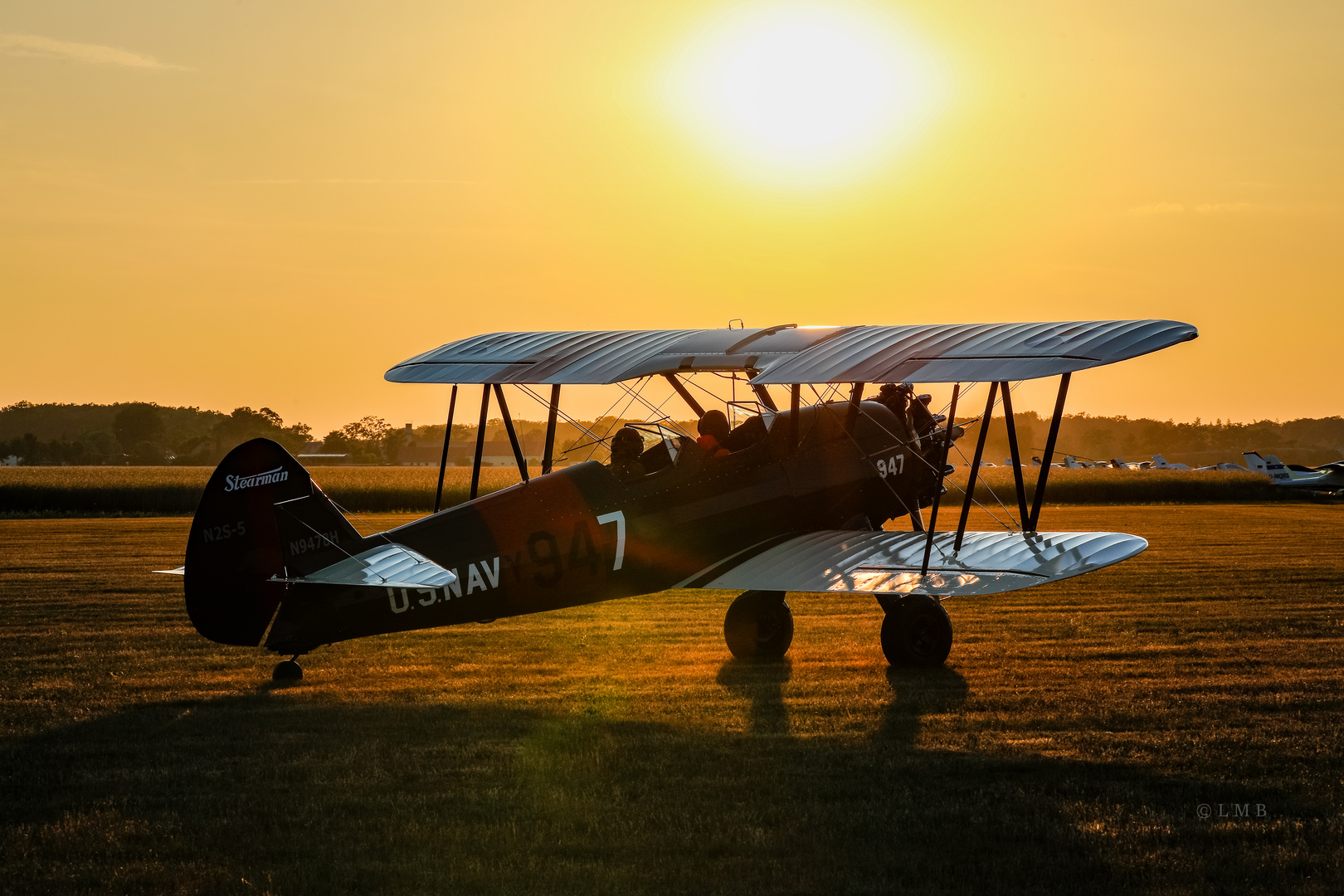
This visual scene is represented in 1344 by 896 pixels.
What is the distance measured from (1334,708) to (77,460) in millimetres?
108500

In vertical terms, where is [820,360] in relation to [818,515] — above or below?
above

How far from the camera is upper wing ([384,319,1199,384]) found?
8898 millimetres

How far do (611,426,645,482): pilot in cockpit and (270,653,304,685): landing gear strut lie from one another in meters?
2.90

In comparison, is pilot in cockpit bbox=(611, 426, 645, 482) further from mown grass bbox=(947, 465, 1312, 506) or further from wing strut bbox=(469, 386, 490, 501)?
mown grass bbox=(947, 465, 1312, 506)

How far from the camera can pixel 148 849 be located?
579 cm

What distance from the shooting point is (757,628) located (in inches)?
433

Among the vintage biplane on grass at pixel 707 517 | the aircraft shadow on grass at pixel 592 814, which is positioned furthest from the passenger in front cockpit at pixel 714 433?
the aircraft shadow on grass at pixel 592 814

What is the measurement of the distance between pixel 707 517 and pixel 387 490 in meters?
31.5

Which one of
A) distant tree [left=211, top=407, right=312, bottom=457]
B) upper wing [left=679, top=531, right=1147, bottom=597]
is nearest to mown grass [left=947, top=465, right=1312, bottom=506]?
upper wing [left=679, top=531, right=1147, bottom=597]

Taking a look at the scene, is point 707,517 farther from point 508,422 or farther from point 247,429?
point 247,429

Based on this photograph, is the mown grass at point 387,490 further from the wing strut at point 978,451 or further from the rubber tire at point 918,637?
the wing strut at point 978,451

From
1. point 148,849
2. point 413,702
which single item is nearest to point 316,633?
point 413,702

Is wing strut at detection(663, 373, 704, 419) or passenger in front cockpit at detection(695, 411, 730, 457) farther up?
wing strut at detection(663, 373, 704, 419)

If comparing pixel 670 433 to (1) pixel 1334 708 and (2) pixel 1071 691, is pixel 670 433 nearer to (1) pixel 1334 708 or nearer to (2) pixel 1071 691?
(2) pixel 1071 691
